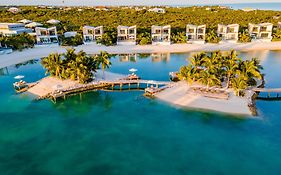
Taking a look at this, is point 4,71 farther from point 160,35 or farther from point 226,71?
point 226,71

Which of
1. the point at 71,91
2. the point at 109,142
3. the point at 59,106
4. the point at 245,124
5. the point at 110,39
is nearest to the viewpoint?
the point at 109,142

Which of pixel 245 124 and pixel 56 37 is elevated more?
pixel 56 37

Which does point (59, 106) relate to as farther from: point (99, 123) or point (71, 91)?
point (99, 123)

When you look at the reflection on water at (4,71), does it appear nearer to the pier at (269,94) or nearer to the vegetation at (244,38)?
the pier at (269,94)

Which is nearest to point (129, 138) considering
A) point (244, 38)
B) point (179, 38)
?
point (179, 38)

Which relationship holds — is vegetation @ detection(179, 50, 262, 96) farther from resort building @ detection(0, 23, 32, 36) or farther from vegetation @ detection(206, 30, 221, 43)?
resort building @ detection(0, 23, 32, 36)

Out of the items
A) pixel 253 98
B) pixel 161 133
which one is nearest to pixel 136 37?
pixel 253 98

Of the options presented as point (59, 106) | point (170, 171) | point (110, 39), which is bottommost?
point (170, 171)
